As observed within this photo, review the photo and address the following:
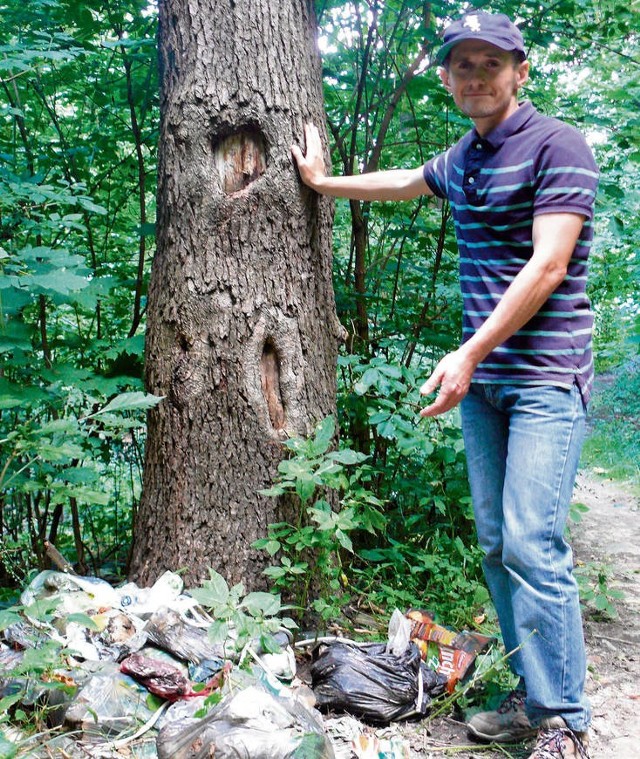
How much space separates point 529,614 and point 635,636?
160cm

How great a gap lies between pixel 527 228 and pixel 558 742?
160 cm

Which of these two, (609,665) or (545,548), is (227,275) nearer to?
(545,548)

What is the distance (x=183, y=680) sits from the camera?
244cm

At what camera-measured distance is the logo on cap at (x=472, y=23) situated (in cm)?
224

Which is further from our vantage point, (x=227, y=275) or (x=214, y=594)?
(x=227, y=275)

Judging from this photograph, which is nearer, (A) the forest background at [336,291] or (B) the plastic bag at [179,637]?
(B) the plastic bag at [179,637]

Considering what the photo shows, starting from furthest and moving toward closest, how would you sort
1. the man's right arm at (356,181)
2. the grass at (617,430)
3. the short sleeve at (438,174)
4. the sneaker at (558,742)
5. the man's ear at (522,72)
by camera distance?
the grass at (617,430) < the man's right arm at (356,181) < the short sleeve at (438,174) < the man's ear at (522,72) < the sneaker at (558,742)

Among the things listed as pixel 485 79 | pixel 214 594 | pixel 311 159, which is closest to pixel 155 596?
pixel 214 594

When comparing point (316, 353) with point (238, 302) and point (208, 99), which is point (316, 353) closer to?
point (238, 302)

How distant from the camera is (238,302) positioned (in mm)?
3002

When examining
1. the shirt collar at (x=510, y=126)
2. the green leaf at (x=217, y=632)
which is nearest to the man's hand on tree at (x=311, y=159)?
the shirt collar at (x=510, y=126)

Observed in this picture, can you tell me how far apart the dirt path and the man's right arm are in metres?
2.05

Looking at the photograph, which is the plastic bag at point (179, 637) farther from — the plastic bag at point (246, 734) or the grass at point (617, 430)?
the grass at point (617, 430)

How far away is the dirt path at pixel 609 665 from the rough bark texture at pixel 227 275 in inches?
39.6
